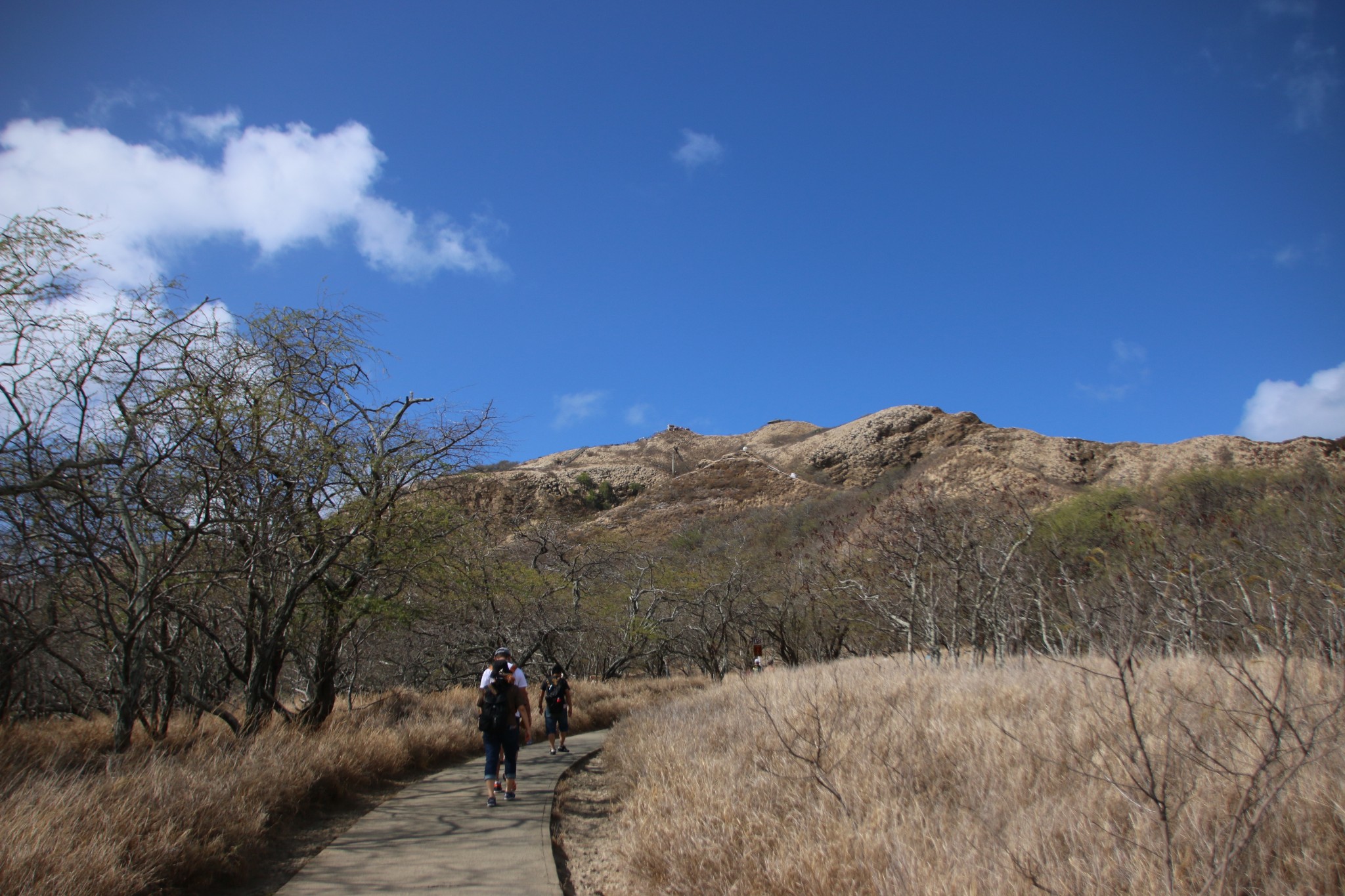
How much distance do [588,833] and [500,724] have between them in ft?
5.22

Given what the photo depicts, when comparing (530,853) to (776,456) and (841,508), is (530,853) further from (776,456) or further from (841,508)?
(776,456)

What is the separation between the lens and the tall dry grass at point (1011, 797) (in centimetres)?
338

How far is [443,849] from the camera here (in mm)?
5949

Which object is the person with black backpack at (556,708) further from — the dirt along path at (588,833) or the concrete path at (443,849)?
the concrete path at (443,849)

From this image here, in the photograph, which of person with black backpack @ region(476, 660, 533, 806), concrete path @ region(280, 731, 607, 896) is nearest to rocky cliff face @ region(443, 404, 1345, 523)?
person with black backpack @ region(476, 660, 533, 806)

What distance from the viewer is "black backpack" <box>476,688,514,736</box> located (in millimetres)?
7949

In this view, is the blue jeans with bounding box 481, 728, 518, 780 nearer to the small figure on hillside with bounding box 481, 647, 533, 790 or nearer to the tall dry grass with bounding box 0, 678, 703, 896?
the small figure on hillside with bounding box 481, 647, 533, 790

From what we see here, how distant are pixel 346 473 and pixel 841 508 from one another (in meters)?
48.2

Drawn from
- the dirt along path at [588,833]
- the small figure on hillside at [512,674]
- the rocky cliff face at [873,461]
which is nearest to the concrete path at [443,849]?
the dirt along path at [588,833]

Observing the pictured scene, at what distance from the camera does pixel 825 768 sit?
6031 mm

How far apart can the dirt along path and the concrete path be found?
0.57 ft

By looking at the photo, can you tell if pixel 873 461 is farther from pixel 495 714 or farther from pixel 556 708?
pixel 495 714

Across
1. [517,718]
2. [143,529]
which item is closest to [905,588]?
[517,718]

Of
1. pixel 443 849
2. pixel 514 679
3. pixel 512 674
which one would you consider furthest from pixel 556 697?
pixel 443 849
